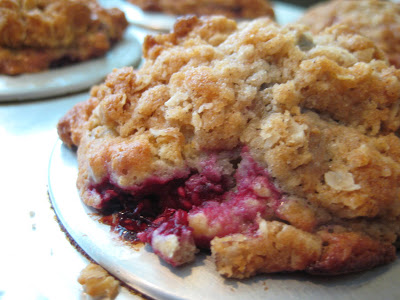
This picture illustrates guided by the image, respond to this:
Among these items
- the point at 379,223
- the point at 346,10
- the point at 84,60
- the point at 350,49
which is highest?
the point at 350,49

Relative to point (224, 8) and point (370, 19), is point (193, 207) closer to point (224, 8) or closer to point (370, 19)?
point (370, 19)

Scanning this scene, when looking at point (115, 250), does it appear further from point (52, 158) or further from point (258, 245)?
point (52, 158)

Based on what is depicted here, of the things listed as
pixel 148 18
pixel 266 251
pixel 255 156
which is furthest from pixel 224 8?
pixel 266 251

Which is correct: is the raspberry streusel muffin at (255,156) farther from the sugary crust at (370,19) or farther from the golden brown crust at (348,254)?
the sugary crust at (370,19)

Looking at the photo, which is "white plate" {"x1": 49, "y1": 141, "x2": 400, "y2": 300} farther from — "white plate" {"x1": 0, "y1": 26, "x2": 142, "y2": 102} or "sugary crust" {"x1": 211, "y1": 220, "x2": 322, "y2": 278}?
"white plate" {"x1": 0, "y1": 26, "x2": 142, "y2": 102}

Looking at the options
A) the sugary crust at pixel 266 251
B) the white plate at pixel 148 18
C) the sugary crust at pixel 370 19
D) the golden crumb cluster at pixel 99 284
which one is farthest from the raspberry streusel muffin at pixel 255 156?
the white plate at pixel 148 18

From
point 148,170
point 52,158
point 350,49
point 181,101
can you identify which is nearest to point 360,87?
point 350,49
